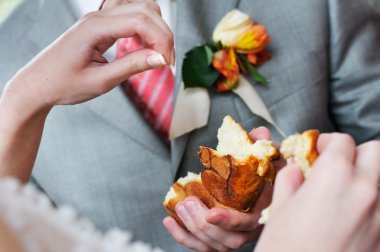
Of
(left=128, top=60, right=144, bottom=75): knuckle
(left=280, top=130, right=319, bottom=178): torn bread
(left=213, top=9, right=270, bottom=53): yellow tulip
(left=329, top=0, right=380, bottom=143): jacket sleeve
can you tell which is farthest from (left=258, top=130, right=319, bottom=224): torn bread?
(left=329, top=0, right=380, bottom=143): jacket sleeve

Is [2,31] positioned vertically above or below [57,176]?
above

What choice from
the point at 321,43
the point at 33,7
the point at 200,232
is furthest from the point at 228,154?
the point at 321,43

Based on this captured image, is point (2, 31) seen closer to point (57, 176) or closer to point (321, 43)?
point (57, 176)

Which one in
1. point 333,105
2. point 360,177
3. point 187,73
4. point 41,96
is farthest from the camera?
point 333,105

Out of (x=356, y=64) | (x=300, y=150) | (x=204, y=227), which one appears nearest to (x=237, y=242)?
(x=204, y=227)

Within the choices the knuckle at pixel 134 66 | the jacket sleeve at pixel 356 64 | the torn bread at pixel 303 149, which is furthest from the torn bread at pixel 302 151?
the jacket sleeve at pixel 356 64

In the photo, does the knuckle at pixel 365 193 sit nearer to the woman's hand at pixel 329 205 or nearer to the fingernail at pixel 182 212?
the woman's hand at pixel 329 205
